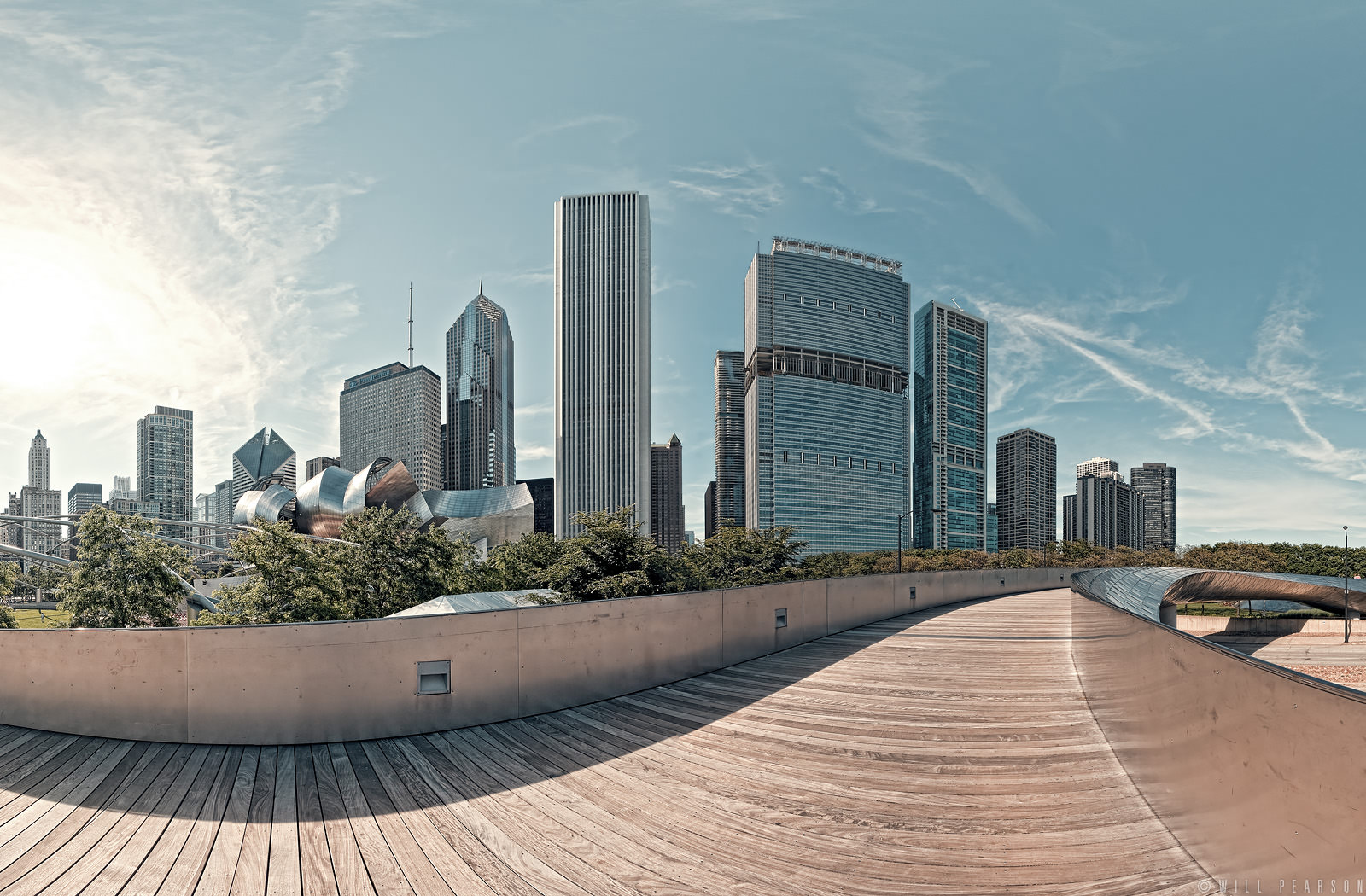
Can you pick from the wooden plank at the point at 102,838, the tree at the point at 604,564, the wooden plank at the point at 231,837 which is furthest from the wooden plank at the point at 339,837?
the tree at the point at 604,564

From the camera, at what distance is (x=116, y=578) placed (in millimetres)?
24500

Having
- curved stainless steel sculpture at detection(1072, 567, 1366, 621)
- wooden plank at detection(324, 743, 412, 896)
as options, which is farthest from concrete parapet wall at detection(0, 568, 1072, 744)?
curved stainless steel sculpture at detection(1072, 567, 1366, 621)

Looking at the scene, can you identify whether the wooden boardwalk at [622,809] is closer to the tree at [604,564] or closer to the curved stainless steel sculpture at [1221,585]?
the curved stainless steel sculpture at [1221,585]

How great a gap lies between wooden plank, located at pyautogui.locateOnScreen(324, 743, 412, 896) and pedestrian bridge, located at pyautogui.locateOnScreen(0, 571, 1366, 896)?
2 cm

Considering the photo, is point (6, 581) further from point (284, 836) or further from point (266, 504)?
point (266, 504)

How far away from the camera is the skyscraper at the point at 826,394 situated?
152 metres

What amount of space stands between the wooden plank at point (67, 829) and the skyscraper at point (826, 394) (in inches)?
5475

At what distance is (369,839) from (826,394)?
16174 centimetres

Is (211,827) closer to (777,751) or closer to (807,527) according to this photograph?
(777,751)

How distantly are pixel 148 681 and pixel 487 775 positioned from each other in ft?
11.0

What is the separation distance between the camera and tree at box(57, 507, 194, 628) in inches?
955

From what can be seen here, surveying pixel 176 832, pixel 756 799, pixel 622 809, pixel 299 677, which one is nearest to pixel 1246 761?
pixel 756 799

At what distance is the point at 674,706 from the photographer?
6.87 m

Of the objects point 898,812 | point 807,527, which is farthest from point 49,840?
point 807,527
